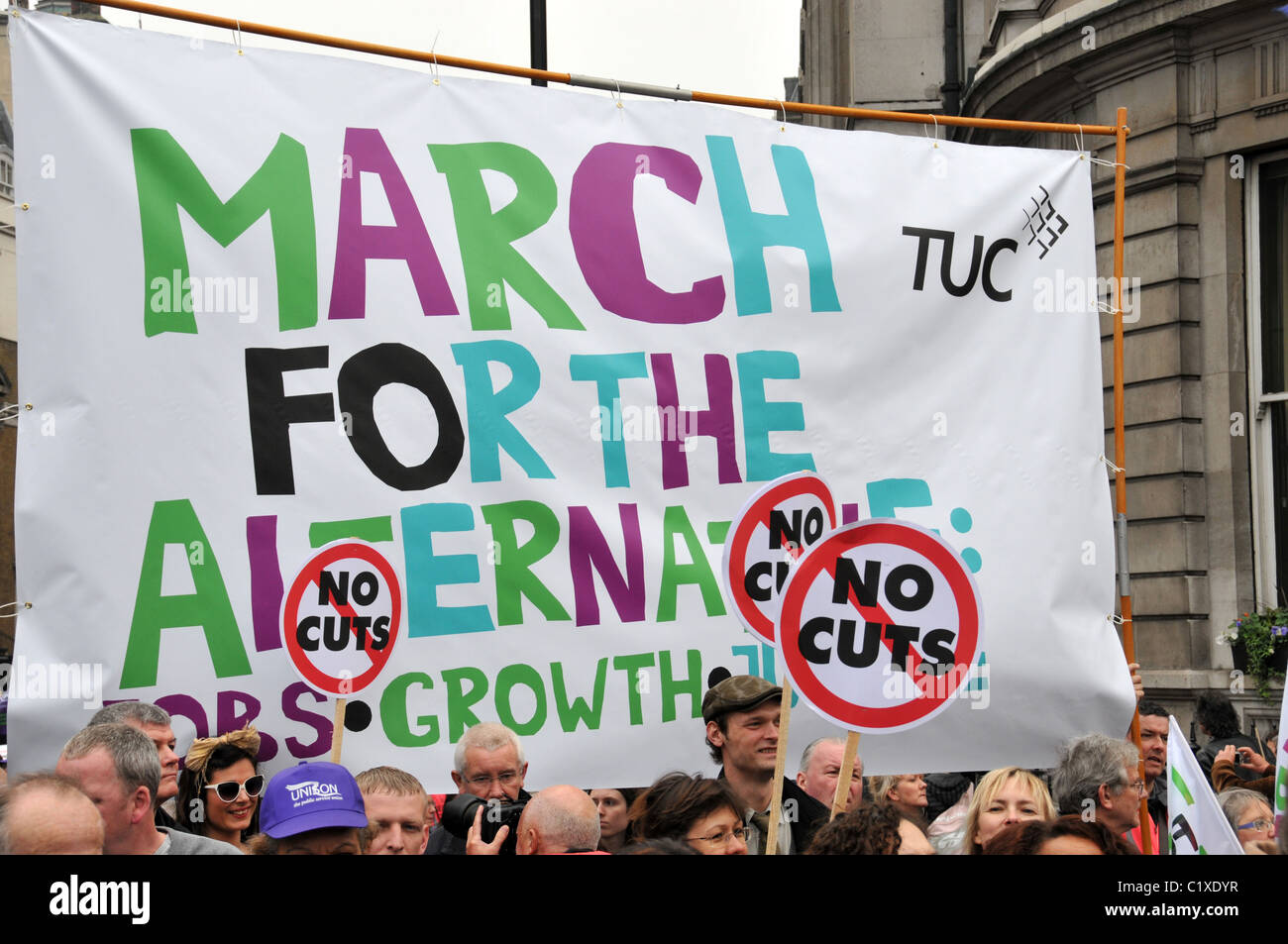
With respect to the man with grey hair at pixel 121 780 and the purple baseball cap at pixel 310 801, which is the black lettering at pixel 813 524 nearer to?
the purple baseball cap at pixel 310 801

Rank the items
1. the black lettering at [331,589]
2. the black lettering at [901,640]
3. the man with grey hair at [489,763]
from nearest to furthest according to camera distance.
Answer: the black lettering at [901,640], the black lettering at [331,589], the man with grey hair at [489,763]

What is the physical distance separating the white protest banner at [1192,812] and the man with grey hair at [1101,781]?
100 cm

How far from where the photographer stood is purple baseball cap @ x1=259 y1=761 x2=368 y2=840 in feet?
12.1

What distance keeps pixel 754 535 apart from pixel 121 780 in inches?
75.6

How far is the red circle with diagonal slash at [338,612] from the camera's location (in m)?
4.00

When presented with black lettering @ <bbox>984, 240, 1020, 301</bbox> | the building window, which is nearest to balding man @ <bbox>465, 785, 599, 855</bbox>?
black lettering @ <bbox>984, 240, 1020, 301</bbox>

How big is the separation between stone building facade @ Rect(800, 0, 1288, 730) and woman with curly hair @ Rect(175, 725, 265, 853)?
29.0ft

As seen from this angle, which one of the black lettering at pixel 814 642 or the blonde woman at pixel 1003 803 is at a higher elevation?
the black lettering at pixel 814 642

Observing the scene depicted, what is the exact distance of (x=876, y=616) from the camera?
3.58 meters

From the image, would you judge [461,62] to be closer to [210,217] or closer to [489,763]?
[210,217]

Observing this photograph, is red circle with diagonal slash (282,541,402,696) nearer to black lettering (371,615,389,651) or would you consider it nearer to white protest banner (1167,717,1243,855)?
black lettering (371,615,389,651)

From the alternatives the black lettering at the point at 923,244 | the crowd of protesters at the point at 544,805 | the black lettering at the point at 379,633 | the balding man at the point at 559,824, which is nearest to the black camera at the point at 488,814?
the crowd of protesters at the point at 544,805

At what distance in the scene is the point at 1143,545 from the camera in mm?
11711
